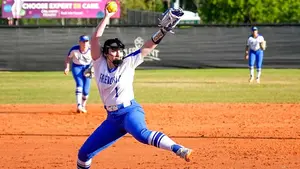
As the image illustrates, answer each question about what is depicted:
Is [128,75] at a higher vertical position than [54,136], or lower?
higher

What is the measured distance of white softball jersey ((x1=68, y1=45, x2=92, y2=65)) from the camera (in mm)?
15887

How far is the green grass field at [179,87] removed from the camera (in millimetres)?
20109

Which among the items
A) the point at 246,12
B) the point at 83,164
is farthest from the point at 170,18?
the point at 246,12

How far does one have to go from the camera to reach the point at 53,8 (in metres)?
37.2

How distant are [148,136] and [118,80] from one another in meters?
0.79

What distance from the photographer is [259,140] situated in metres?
12.1

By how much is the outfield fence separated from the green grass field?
892 millimetres

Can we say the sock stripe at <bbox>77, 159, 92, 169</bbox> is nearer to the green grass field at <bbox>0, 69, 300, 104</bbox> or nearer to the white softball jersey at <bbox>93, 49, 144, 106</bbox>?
the white softball jersey at <bbox>93, 49, 144, 106</bbox>

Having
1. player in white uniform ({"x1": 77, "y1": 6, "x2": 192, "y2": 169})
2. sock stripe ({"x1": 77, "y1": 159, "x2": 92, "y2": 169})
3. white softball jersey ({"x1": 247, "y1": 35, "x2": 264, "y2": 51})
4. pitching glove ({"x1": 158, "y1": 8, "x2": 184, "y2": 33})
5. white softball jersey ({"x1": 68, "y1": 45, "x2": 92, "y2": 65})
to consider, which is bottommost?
white softball jersey ({"x1": 247, "y1": 35, "x2": 264, "y2": 51})

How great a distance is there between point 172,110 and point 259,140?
5.14m

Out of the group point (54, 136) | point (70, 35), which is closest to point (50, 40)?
point (70, 35)

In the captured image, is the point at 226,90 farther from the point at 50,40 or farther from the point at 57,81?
the point at 50,40

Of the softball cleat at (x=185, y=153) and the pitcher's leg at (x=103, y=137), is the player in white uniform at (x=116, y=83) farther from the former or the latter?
the softball cleat at (x=185, y=153)

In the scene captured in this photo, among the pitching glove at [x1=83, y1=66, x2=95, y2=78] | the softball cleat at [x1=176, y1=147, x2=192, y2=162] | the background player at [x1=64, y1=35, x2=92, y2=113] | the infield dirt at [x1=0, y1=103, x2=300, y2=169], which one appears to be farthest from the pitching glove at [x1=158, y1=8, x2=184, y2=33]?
the background player at [x1=64, y1=35, x2=92, y2=113]
